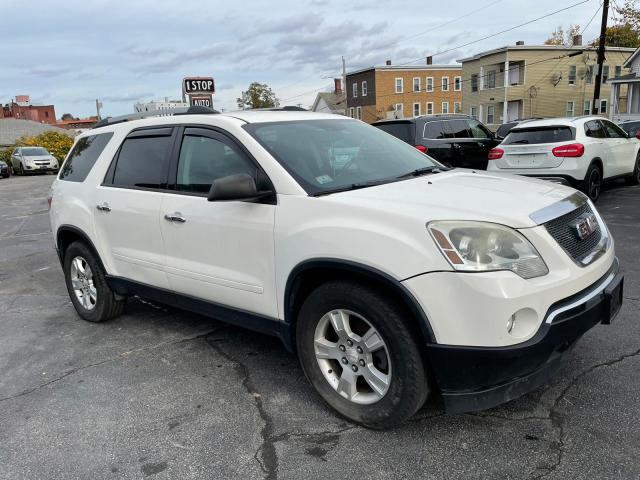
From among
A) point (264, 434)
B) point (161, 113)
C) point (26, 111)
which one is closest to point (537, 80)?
point (161, 113)

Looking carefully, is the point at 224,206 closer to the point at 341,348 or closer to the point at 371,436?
the point at 341,348

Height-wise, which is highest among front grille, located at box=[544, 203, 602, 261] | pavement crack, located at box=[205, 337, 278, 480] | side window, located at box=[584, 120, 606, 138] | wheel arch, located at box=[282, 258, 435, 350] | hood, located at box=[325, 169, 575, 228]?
side window, located at box=[584, 120, 606, 138]

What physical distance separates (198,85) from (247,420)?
9172mm

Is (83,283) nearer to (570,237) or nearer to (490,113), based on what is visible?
(570,237)

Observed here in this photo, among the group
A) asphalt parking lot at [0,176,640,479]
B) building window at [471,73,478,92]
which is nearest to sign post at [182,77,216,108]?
asphalt parking lot at [0,176,640,479]

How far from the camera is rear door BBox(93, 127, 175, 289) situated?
405 cm

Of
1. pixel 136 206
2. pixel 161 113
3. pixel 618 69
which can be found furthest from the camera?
pixel 618 69

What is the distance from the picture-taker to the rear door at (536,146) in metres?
9.44

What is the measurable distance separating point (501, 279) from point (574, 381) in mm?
1371

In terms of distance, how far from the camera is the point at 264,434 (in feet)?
10.1

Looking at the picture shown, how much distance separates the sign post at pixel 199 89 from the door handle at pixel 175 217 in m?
7.62

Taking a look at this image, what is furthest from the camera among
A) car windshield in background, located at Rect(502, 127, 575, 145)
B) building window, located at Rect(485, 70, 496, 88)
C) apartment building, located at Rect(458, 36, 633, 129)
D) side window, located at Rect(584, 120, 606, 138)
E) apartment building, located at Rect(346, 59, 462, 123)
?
apartment building, located at Rect(346, 59, 462, 123)

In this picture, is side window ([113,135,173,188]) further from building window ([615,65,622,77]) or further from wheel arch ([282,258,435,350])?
building window ([615,65,622,77])

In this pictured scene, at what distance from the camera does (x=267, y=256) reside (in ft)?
10.7
